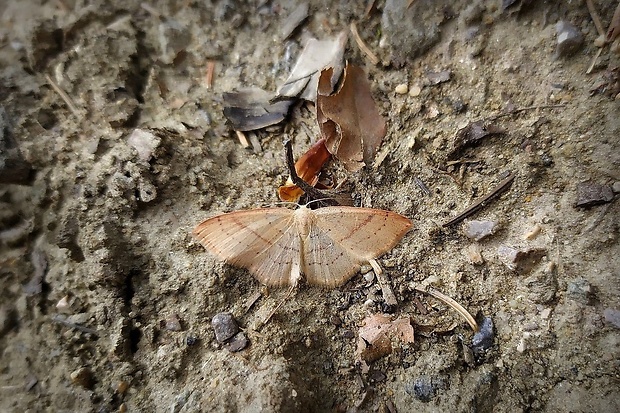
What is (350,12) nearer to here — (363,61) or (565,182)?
(363,61)

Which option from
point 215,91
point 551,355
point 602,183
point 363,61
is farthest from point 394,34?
point 551,355

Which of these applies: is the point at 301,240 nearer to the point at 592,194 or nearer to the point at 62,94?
the point at 592,194

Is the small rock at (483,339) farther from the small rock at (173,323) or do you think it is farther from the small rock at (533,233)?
the small rock at (173,323)

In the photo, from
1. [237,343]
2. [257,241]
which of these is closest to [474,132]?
[257,241]

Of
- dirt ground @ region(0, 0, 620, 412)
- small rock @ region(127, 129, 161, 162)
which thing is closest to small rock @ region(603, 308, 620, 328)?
dirt ground @ region(0, 0, 620, 412)

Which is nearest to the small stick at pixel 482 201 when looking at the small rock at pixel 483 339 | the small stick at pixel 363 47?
the small rock at pixel 483 339

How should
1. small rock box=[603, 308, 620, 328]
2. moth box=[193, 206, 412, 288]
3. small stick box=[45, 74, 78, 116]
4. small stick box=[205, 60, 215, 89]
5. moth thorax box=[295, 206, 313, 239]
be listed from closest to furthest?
small rock box=[603, 308, 620, 328]
moth box=[193, 206, 412, 288]
moth thorax box=[295, 206, 313, 239]
small stick box=[45, 74, 78, 116]
small stick box=[205, 60, 215, 89]

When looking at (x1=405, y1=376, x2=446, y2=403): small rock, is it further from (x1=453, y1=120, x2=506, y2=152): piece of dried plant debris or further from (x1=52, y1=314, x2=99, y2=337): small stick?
(x1=52, y1=314, x2=99, y2=337): small stick
